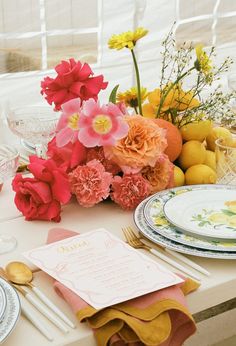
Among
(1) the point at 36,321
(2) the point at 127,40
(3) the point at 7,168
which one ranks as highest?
(2) the point at 127,40

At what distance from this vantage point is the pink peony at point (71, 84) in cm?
135

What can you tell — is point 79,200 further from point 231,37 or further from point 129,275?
point 231,37

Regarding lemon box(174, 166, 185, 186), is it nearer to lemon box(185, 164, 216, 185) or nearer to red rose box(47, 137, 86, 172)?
lemon box(185, 164, 216, 185)

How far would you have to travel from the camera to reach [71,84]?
4.48ft

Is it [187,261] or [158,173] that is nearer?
[187,261]

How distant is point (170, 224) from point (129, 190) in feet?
0.46

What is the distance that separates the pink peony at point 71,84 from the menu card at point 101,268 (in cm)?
39

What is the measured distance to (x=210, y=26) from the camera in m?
3.82

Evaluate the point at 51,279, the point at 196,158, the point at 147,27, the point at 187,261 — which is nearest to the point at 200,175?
the point at 196,158

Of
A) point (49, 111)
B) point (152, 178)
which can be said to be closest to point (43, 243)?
point (152, 178)

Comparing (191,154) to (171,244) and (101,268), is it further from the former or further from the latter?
(101,268)

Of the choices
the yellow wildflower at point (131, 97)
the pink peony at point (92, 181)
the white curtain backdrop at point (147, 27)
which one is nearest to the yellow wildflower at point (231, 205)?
the pink peony at point (92, 181)

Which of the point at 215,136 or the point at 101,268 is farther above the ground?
the point at 215,136

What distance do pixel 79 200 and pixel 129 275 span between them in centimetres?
31
